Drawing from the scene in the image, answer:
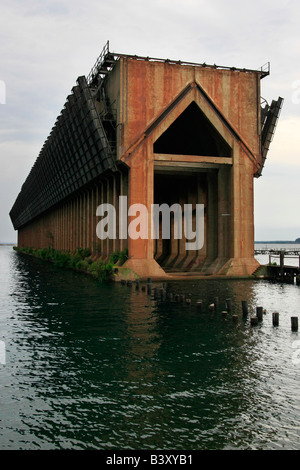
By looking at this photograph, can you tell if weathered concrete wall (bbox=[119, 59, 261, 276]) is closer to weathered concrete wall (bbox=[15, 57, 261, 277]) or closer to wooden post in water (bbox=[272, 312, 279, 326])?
weathered concrete wall (bbox=[15, 57, 261, 277])

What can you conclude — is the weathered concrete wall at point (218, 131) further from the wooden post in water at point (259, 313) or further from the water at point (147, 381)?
the wooden post in water at point (259, 313)

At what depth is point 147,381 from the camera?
12.9m

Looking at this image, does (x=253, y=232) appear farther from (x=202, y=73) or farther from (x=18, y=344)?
(x=18, y=344)

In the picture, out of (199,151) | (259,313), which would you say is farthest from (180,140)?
(259,313)

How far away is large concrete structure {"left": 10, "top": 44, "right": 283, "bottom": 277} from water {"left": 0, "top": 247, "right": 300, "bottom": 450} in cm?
1953

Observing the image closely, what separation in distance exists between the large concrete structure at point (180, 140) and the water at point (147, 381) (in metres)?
19.5

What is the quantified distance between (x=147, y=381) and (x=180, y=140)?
45457mm

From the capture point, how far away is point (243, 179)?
4481 cm

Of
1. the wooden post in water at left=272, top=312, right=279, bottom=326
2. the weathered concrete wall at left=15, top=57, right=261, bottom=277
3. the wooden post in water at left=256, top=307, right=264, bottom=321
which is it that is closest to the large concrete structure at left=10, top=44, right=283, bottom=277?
the weathered concrete wall at left=15, top=57, right=261, bottom=277

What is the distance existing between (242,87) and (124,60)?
12.4 m

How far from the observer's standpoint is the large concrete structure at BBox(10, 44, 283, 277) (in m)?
41.1

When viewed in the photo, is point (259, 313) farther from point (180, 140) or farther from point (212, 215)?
point (180, 140)

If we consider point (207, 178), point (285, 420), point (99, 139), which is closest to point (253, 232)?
point (207, 178)
